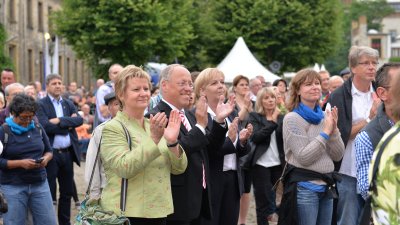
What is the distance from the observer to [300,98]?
671cm

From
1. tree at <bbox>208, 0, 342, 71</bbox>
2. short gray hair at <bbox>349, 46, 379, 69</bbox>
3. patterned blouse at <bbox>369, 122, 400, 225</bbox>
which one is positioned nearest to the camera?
patterned blouse at <bbox>369, 122, 400, 225</bbox>

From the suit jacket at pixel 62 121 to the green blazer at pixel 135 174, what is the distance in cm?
440

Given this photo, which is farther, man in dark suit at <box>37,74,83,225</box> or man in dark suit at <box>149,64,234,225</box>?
man in dark suit at <box>37,74,83,225</box>

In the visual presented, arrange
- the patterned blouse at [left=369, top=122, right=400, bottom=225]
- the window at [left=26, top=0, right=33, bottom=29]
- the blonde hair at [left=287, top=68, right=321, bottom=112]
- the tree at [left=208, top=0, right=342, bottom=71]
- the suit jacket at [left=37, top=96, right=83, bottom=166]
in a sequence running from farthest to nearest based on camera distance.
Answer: the window at [left=26, top=0, right=33, bottom=29] → the tree at [left=208, top=0, right=342, bottom=71] → the suit jacket at [left=37, top=96, right=83, bottom=166] → the blonde hair at [left=287, top=68, right=321, bottom=112] → the patterned blouse at [left=369, top=122, right=400, bottom=225]

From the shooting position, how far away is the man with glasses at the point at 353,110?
664 cm

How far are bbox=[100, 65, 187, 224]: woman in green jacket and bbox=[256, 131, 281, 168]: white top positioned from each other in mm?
4543

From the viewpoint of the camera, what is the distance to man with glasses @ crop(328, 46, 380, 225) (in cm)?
664

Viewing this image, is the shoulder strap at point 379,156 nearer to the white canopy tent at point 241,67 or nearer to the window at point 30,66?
the white canopy tent at point 241,67

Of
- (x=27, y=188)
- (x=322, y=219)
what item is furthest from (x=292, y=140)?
(x=27, y=188)

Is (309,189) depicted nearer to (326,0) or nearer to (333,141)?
(333,141)

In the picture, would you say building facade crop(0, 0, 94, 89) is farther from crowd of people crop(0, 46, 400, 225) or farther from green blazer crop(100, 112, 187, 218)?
green blazer crop(100, 112, 187, 218)

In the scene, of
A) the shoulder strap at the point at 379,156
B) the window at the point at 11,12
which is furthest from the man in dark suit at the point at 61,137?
the window at the point at 11,12

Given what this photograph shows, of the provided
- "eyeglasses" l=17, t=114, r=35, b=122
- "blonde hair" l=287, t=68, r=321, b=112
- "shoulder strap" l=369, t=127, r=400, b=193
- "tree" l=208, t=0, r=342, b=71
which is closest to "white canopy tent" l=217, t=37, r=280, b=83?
"tree" l=208, t=0, r=342, b=71

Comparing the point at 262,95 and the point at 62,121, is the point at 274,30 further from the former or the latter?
the point at 62,121
